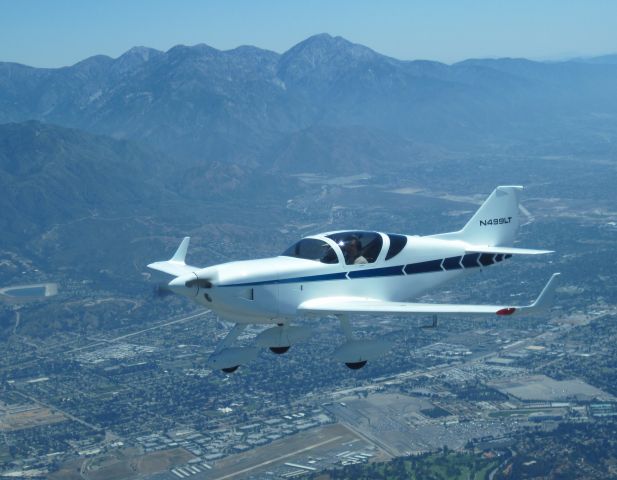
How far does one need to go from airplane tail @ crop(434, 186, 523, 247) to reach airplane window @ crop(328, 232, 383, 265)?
5.60 metres

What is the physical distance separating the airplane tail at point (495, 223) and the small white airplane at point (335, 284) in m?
1.20

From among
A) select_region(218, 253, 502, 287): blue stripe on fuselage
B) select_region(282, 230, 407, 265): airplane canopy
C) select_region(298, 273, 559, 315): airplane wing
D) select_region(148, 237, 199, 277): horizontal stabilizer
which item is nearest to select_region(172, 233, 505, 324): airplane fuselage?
select_region(218, 253, 502, 287): blue stripe on fuselage

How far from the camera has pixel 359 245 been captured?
36.2 meters

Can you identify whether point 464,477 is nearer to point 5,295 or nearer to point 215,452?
point 215,452

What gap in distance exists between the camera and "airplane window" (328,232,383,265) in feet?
117

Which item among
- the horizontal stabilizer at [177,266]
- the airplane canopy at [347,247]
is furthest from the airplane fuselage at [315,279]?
the horizontal stabilizer at [177,266]

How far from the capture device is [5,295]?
6644 inches

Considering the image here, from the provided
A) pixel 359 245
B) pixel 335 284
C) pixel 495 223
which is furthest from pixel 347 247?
pixel 495 223

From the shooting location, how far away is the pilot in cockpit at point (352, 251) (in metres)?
35.7

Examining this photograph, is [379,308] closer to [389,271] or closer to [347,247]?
Answer: [347,247]

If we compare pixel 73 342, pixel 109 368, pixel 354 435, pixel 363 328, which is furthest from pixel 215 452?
pixel 73 342

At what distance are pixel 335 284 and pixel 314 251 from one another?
1.46 m

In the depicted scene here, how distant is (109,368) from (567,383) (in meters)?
53.1

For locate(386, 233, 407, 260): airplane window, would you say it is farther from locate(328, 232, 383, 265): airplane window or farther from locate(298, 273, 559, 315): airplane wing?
locate(298, 273, 559, 315): airplane wing
